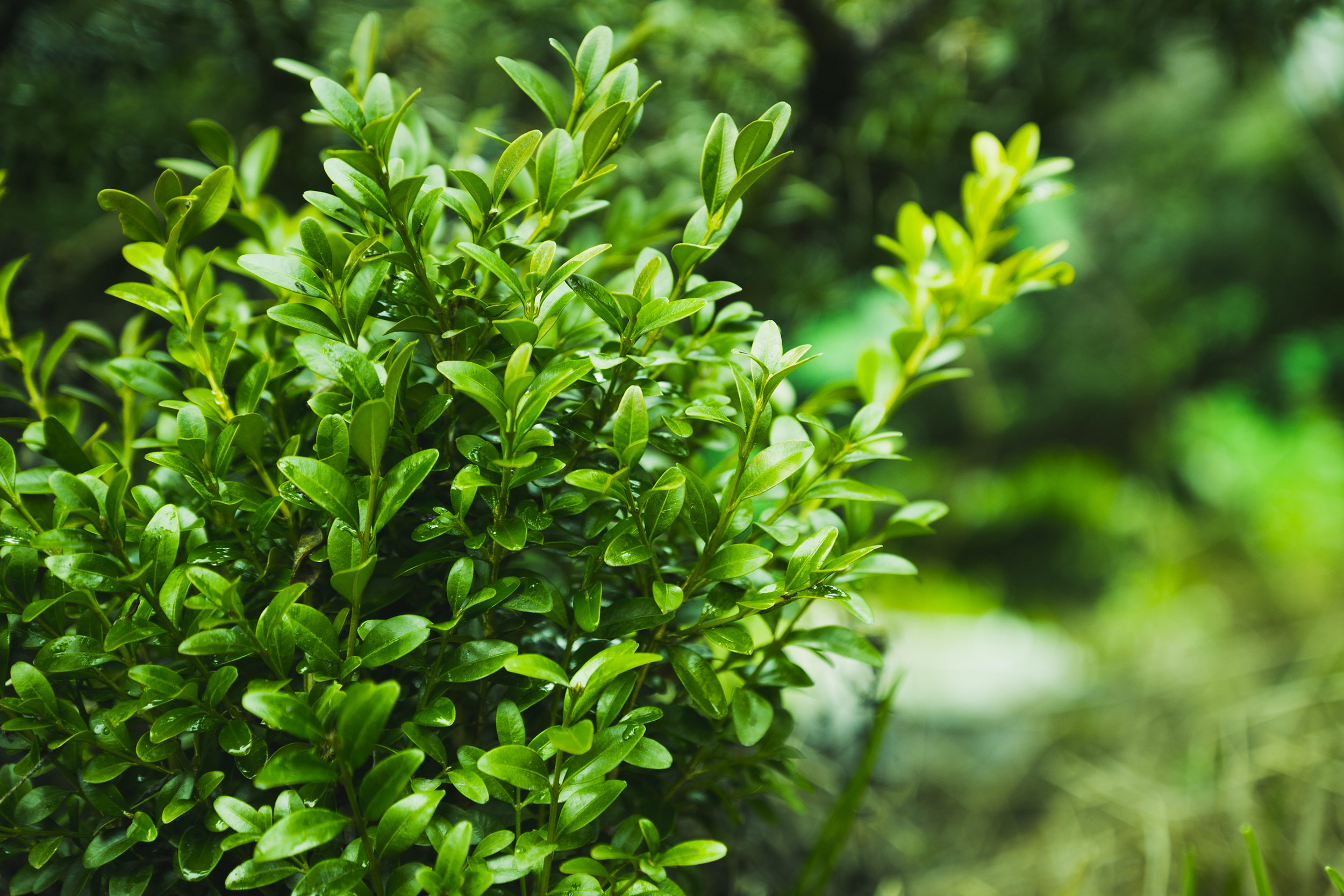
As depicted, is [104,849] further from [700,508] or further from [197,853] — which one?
[700,508]

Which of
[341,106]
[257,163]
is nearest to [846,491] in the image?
[341,106]

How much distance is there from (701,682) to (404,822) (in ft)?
0.37

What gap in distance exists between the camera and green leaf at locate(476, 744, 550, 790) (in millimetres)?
244

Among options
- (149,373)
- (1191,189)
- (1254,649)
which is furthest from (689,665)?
(1191,189)

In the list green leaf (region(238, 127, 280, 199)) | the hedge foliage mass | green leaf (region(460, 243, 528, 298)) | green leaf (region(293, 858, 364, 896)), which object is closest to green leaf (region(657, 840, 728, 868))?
the hedge foliage mass

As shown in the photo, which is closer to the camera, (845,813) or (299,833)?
(299,833)

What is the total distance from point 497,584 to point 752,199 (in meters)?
0.63

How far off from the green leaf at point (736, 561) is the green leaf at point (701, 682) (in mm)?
34

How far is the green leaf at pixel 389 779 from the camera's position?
23 cm

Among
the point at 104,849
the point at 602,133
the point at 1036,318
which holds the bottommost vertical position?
the point at 104,849

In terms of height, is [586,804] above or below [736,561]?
below

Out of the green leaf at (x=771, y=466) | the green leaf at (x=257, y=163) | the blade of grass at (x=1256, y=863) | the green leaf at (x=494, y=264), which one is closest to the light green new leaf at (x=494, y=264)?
the green leaf at (x=494, y=264)

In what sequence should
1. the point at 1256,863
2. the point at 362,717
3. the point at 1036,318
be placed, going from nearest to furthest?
the point at 362,717 < the point at 1256,863 < the point at 1036,318

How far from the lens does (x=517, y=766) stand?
25cm
